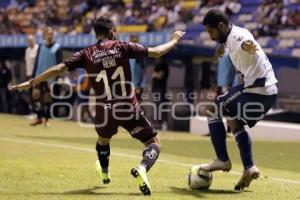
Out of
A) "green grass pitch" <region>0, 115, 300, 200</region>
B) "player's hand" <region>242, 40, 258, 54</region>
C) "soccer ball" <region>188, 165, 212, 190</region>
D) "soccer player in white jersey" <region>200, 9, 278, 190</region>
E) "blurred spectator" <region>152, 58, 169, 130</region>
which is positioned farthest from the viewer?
"blurred spectator" <region>152, 58, 169, 130</region>

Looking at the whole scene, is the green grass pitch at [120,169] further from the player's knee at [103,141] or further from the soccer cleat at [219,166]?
the player's knee at [103,141]

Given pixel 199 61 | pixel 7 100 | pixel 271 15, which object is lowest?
pixel 7 100

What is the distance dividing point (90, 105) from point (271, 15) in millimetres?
5608

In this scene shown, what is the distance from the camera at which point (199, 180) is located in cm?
727

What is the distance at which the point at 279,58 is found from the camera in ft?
53.8

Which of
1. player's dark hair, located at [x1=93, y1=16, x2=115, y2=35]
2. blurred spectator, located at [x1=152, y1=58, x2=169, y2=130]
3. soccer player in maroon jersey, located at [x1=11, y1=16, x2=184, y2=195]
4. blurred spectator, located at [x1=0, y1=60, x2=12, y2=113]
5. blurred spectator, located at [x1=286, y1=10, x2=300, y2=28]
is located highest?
player's dark hair, located at [x1=93, y1=16, x2=115, y2=35]

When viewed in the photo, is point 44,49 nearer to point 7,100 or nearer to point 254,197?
point 7,100

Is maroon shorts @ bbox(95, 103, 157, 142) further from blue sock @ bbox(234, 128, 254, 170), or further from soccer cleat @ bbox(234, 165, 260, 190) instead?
soccer cleat @ bbox(234, 165, 260, 190)

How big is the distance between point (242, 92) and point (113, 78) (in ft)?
4.28

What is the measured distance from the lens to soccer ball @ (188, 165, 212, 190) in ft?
23.9

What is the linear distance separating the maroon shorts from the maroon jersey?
0.11m

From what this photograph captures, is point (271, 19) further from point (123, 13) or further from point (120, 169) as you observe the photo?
point (120, 169)

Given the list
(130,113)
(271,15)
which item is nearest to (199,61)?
(271,15)

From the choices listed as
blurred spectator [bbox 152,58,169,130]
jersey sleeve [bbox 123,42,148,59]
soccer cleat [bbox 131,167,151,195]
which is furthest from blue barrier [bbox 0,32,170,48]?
soccer cleat [bbox 131,167,151,195]
